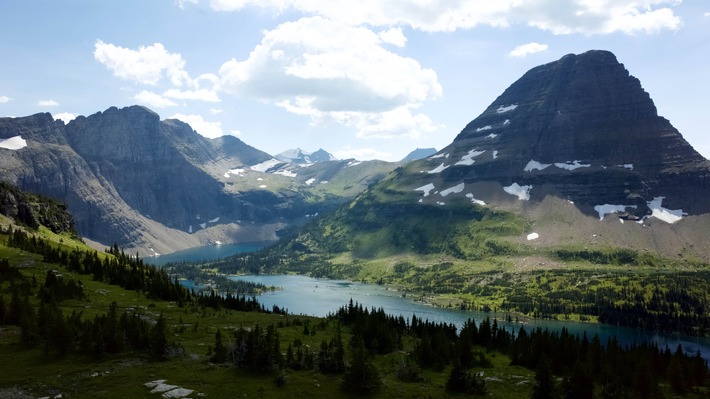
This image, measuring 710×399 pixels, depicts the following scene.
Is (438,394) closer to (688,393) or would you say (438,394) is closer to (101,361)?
(101,361)

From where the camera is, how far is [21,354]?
56.2m

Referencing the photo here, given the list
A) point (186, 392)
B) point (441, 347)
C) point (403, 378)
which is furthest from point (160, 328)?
point (441, 347)

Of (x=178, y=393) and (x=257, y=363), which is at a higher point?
(x=257, y=363)

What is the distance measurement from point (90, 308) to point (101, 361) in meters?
35.2

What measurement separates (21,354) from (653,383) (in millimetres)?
79223

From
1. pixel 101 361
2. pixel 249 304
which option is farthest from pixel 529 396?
pixel 249 304

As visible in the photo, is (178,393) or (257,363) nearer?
(178,393)

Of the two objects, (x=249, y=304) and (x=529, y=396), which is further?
(x=249, y=304)

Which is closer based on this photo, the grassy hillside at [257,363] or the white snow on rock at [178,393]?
the white snow on rock at [178,393]

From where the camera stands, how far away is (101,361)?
181 ft

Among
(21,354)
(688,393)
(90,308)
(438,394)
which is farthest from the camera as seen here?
(90,308)

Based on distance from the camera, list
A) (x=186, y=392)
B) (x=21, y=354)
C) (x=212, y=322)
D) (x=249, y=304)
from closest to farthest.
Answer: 1. (x=186, y=392)
2. (x=21, y=354)
3. (x=212, y=322)
4. (x=249, y=304)

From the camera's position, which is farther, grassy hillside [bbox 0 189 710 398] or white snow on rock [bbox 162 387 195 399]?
grassy hillside [bbox 0 189 710 398]

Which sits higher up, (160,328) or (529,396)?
(160,328)
